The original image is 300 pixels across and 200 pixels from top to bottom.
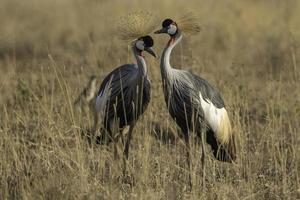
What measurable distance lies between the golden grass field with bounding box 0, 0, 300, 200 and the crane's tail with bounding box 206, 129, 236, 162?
75 millimetres

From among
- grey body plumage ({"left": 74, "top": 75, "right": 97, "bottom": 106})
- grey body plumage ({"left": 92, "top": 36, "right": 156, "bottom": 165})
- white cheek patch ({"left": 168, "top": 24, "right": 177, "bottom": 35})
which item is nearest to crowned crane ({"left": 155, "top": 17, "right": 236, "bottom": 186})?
white cheek patch ({"left": 168, "top": 24, "right": 177, "bottom": 35})

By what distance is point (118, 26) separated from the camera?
5.00 meters

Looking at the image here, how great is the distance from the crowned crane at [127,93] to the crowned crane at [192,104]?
0.58 ft

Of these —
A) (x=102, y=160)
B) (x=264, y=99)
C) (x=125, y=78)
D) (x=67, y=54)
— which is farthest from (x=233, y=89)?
(x=67, y=54)

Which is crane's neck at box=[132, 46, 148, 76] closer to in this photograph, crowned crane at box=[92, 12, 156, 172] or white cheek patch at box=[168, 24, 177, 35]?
crowned crane at box=[92, 12, 156, 172]

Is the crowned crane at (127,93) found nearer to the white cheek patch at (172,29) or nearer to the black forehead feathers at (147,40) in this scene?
the black forehead feathers at (147,40)

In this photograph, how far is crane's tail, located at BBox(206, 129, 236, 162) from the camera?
4961 millimetres

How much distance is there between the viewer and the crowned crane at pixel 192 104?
16.1 ft

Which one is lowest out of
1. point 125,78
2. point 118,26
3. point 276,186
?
point 276,186

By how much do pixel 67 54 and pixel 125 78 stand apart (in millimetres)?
3961

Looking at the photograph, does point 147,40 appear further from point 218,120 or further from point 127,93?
point 218,120

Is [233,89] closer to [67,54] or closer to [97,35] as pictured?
[67,54]

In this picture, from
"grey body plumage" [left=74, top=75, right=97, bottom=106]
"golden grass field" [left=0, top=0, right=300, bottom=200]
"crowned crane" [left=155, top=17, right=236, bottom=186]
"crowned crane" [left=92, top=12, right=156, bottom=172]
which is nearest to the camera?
"golden grass field" [left=0, top=0, right=300, bottom=200]

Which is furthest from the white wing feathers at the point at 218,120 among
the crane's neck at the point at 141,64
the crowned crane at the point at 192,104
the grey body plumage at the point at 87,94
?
the grey body plumage at the point at 87,94
